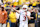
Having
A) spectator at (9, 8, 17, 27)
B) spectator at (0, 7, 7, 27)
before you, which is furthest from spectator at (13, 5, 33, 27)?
spectator at (0, 7, 7, 27)

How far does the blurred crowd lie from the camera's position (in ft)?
3.68

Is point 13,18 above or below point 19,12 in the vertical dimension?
below

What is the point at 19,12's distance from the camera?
114 cm

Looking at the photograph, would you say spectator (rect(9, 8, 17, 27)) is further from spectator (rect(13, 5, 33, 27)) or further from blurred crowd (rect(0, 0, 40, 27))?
spectator (rect(13, 5, 33, 27))

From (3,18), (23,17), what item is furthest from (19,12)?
(3,18)

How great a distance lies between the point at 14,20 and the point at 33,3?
461 mm

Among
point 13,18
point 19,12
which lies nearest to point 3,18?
point 13,18

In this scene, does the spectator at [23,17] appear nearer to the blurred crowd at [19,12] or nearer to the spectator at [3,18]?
the blurred crowd at [19,12]

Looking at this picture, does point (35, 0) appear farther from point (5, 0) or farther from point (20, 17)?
point (5, 0)

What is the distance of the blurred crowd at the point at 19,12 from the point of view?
112cm

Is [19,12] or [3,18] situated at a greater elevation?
[19,12]

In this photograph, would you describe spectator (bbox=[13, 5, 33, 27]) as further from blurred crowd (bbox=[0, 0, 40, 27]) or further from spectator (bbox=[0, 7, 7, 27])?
spectator (bbox=[0, 7, 7, 27])

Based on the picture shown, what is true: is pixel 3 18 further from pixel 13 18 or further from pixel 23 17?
pixel 23 17

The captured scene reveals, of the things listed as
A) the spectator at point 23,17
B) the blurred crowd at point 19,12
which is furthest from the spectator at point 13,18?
the spectator at point 23,17
